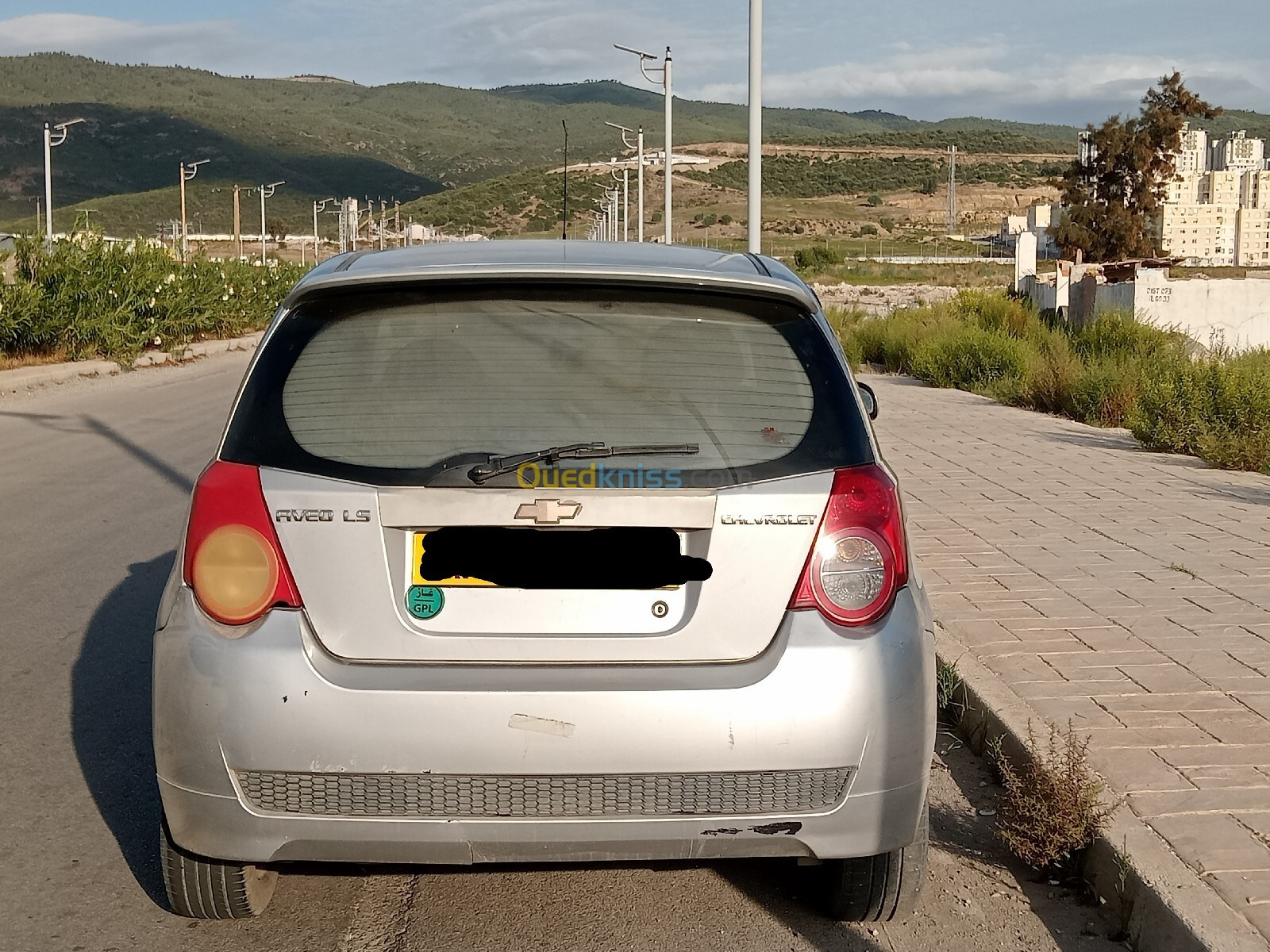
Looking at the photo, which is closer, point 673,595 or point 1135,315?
point 673,595

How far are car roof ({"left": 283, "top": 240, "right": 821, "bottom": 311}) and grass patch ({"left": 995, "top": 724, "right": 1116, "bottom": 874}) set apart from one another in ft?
5.29

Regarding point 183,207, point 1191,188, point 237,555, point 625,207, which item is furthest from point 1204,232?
point 237,555

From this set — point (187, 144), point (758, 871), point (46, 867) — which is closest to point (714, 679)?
point (758, 871)

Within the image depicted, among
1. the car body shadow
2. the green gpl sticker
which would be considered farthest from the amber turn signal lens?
the car body shadow

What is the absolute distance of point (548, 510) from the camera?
10.6 feet

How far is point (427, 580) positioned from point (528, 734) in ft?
1.38

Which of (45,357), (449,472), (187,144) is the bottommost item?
(45,357)

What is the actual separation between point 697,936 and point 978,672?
226 centimetres

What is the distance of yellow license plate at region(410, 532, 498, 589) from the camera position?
3.28 metres

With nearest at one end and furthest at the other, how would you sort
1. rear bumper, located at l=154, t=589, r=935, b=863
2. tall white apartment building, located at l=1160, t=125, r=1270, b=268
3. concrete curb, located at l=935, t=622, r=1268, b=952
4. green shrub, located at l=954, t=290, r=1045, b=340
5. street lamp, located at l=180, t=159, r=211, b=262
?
1. rear bumper, located at l=154, t=589, r=935, b=863
2. concrete curb, located at l=935, t=622, r=1268, b=952
3. green shrub, located at l=954, t=290, r=1045, b=340
4. street lamp, located at l=180, t=159, r=211, b=262
5. tall white apartment building, located at l=1160, t=125, r=1270, b=268

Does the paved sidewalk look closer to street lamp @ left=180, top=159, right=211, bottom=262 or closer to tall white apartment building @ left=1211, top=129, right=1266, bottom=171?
street lamp @ left=180, top=159, right=211, bottom=262

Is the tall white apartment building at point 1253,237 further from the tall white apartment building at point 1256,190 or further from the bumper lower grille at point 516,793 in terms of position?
the bumper lower grille at point 516,793

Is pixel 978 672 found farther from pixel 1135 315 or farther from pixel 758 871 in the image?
pixel 1135 315

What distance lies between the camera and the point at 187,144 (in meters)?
170
